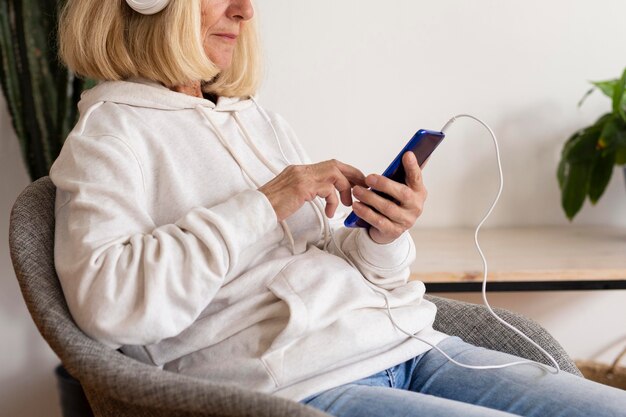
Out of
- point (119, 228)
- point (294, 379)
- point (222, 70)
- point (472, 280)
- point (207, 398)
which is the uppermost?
point (222, 70)

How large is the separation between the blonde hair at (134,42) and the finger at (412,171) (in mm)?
350

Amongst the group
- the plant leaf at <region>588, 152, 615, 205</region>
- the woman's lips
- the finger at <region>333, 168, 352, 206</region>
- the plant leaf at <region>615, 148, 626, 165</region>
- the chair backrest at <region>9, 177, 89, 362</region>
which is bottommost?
the plant leaf at <region>588, 152, 615, 205</region>

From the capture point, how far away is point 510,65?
2178mm

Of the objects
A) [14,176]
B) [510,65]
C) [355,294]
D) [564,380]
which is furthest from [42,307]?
[510,65]

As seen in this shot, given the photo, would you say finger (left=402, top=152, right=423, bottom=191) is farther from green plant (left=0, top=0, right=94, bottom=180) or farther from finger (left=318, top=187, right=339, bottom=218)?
green plant (left=0, top=0, right=94, bottom=180)

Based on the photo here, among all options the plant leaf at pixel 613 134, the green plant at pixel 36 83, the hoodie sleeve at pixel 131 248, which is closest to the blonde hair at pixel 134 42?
the hoodie sleeve at pixel 131 248

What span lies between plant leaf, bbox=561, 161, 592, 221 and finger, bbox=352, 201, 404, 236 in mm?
1049

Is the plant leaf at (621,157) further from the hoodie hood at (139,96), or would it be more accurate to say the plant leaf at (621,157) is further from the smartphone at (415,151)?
the hoodie hood at (139,96)

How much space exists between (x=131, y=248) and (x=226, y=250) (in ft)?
0.39

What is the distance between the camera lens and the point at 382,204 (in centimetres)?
113

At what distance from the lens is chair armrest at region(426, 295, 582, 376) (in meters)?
1.27

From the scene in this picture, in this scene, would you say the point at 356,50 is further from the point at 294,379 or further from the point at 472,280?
the point at 294,379

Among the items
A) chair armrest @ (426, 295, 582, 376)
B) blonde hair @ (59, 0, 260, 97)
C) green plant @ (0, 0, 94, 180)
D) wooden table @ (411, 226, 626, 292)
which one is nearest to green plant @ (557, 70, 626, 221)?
wooden table @ (411, 226, 626, 292)

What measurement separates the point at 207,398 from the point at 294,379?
0.25 m
